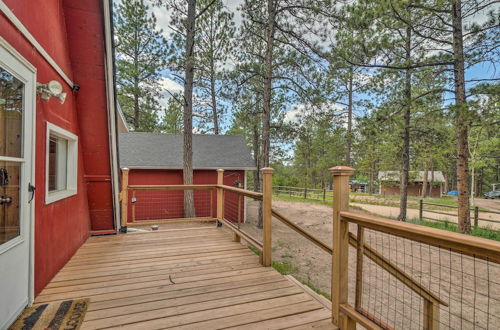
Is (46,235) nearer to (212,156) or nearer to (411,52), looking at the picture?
(212,156)

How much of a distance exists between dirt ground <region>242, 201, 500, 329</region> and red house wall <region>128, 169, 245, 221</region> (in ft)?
5.98

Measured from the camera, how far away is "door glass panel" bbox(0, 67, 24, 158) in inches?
72.7

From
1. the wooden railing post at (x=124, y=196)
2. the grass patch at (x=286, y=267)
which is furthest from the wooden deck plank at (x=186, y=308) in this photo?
the wooden railing post at (x=124, y=196)

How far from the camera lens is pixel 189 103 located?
26.3ft

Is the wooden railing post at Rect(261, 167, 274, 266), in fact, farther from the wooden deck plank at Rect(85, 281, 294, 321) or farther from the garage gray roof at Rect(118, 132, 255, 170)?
the garage gray roof at Rect(118, 132, 255, 170)

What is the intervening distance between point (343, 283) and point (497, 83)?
7.09 metres

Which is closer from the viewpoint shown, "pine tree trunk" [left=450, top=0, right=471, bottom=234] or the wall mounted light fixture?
the wall mounted light fixture

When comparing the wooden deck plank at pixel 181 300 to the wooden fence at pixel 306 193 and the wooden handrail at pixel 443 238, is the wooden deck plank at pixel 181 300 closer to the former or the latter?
the wooden handrail at pixel 443 238

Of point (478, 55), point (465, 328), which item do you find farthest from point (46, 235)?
point (478, 55)

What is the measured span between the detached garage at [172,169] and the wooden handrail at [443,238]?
22.9ft

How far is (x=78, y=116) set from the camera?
3.57m

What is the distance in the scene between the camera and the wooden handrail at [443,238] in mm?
1079

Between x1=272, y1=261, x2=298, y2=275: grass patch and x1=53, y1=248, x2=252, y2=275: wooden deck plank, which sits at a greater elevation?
x1=53, y1=248, x2=252, y2=275: wooden deck plank

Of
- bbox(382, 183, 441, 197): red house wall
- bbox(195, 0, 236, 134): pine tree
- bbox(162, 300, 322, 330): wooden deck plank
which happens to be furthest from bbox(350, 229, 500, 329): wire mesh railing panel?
bbox(382, 183, 441, 197): red house wall
